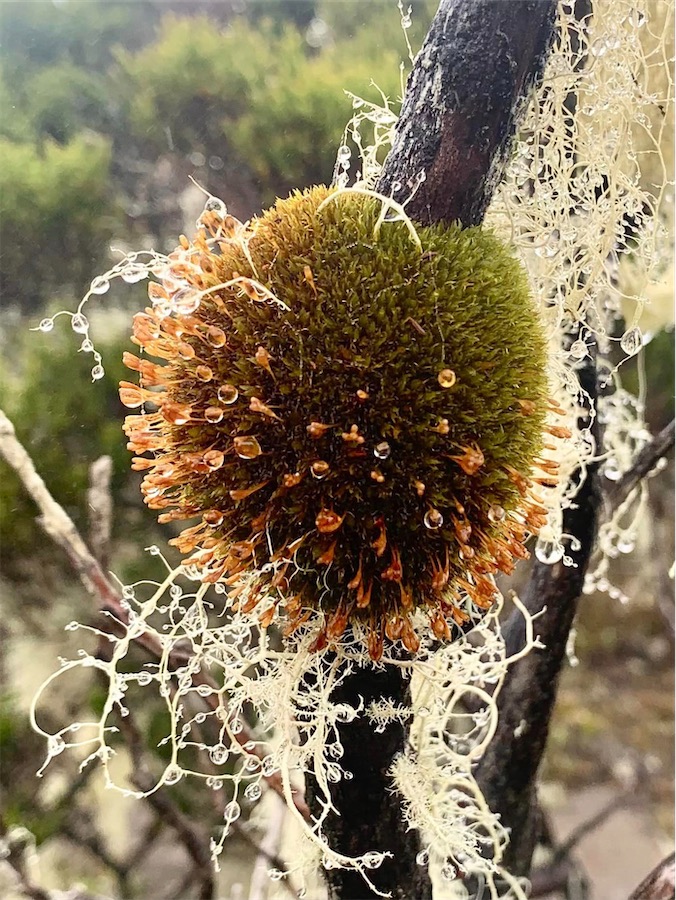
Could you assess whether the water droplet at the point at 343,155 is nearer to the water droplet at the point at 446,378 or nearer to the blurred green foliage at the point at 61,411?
the water droplet at the point at 446,378

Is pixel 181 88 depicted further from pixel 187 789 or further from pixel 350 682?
pixel 187 789

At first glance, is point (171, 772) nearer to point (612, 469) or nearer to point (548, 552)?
point (548, 552)

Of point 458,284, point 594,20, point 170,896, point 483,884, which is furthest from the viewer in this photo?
point 170,896

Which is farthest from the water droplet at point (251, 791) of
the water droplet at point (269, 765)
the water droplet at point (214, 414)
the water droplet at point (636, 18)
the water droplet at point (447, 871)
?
the water droplet at point (636, 18)

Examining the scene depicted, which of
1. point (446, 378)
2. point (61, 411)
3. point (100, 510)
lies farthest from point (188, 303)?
point (61, 411)

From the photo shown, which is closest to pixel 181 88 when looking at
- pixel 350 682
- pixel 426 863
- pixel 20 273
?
pixel 20 273

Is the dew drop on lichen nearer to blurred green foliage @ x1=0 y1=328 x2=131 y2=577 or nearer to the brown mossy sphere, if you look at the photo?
the brown mossy sphere
